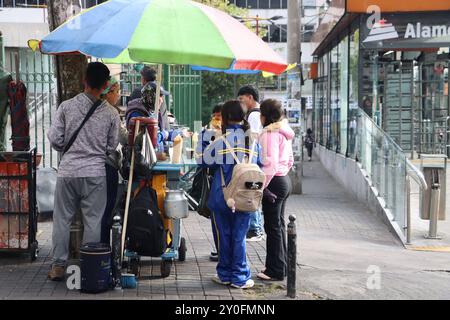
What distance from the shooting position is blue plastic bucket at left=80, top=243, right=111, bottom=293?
607cm

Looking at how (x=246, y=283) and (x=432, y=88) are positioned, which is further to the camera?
(x=432, y=88)

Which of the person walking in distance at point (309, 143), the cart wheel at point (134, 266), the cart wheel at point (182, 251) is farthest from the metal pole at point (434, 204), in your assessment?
the person walking in distance at point (309, 143)

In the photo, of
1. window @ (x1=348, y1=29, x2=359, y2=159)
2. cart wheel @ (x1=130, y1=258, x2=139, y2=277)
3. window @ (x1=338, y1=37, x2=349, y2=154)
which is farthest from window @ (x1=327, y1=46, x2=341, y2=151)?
cart wheel @ (x1=130, y1=258, x2=139, y2=277)

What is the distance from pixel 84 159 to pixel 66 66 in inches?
60.0

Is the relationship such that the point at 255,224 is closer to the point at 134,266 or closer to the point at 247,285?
the point at 247,285

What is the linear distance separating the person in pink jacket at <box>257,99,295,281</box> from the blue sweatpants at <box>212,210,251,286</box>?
0.37m

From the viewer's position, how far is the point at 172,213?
6.38 m

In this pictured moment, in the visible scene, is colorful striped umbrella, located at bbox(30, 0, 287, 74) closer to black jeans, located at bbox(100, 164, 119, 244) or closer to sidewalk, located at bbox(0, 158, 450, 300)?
black jeans, located at bbox(100, 164, 119, 244)

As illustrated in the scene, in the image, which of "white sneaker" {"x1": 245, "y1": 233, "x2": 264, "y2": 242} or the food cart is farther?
"white sneaker" {"x1": 245, "y1": 233, "x2": 264, "y2": 242}

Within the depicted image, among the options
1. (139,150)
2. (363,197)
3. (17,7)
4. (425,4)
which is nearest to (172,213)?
(139,150)

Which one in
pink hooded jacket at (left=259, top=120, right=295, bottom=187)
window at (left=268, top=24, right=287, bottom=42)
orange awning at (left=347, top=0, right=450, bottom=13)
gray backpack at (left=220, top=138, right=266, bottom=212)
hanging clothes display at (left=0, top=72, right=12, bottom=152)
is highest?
window at (left=268, top=24, right=287, bottom=42)

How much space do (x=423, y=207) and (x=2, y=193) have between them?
20.0ft

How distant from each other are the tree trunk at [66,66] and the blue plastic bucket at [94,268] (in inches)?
79.4
